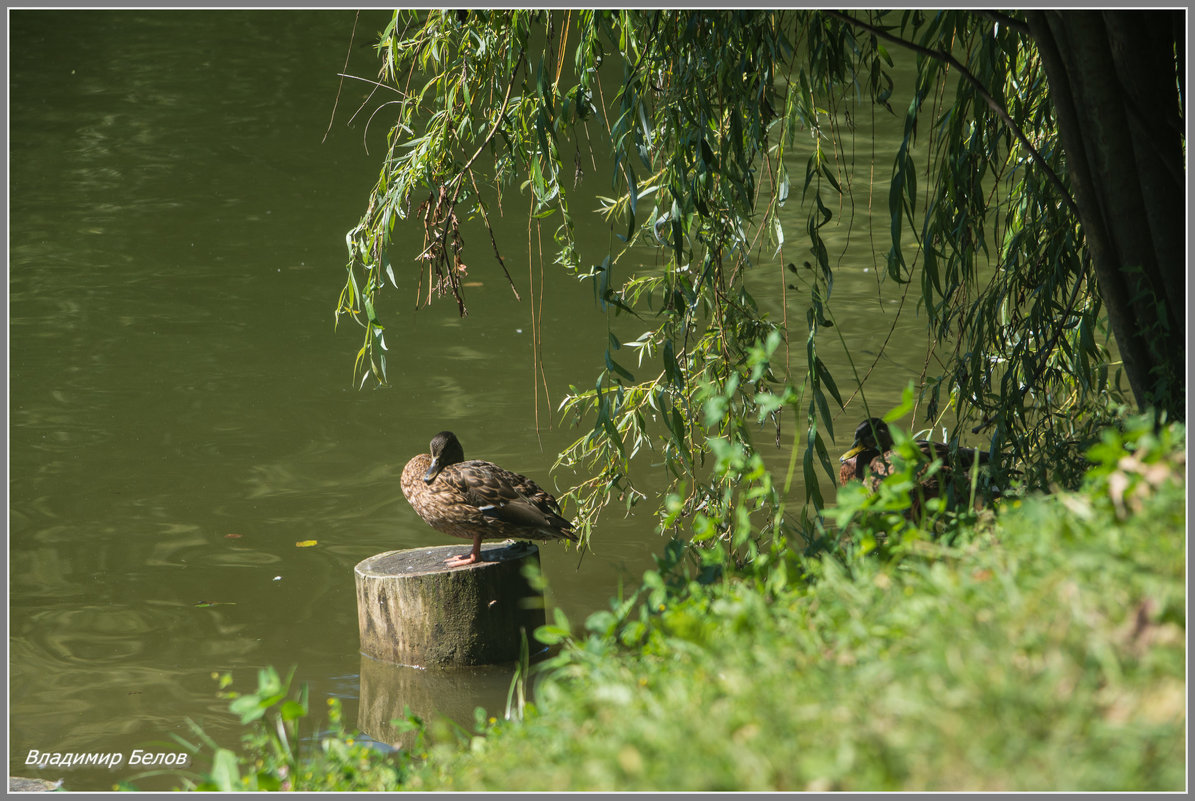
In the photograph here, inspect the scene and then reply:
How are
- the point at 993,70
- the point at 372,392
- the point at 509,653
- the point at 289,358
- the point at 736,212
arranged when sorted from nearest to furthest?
1. the point at 993,70
2. the point at 736,212
3. the point at 509,653
4. the point at 372,392
5. the point at 289,358

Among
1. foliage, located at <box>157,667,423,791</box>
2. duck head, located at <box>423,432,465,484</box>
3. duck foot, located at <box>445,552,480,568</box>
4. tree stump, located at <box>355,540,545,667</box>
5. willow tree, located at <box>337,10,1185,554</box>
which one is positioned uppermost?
willow tree, located at <box>337,10,1185,554</box>

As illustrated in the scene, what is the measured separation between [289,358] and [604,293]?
590 centimetres

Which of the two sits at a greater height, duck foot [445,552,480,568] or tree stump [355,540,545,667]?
duck foot [445,552,480,568]

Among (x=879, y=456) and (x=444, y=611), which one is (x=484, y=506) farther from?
(x=879, y=456)

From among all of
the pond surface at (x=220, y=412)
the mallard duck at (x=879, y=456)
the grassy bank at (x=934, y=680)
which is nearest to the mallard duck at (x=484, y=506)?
the pond surface at (x=220, y=412)

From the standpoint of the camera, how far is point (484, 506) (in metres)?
5.45

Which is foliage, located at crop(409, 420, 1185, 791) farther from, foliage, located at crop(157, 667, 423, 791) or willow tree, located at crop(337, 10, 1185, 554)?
willow tree, located at crop(337, 10, 1185, 554)

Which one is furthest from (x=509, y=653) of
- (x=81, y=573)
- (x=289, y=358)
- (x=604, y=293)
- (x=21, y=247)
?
(x=21, y=247)

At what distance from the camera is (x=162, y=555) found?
6.60 metres

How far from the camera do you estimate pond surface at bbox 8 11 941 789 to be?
5.52 metres

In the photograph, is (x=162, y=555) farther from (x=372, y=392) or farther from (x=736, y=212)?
(x=736, y=212)

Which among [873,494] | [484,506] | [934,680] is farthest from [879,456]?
[934,680]

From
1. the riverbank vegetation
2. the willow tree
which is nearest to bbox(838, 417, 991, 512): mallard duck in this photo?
the willow tree

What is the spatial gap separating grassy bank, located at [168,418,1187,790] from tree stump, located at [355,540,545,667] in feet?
8.42
